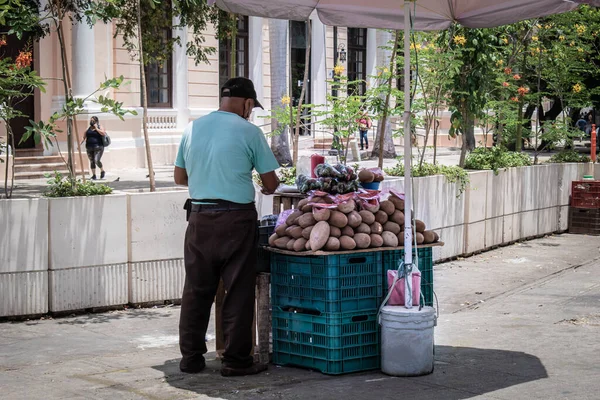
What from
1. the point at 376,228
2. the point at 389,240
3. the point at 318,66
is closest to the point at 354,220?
the point at 376,228

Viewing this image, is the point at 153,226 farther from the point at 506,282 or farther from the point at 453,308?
the point at 506,282

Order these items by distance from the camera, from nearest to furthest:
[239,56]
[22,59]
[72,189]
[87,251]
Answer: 1. [87,251]
2. [72,189]
3. [22,59]
4. [239,56]

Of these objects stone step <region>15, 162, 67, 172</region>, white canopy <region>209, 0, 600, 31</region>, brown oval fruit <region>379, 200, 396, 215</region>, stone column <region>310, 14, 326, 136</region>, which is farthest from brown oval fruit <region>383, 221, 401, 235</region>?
stone column <region>310, 14, 326, 136</region>

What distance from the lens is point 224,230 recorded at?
22.6ft

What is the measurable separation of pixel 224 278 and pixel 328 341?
87 centimetres

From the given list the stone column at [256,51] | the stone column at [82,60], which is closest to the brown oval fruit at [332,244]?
the stone column at [82,60]

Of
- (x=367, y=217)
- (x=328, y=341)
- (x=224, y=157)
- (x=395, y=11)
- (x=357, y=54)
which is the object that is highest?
(x=357, y=54)

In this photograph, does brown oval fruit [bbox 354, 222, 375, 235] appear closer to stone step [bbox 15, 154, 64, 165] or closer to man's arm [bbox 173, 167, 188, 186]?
man's arm [bbox 173, 167, 188, 186]

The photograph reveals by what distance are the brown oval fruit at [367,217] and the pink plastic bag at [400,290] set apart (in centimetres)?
40

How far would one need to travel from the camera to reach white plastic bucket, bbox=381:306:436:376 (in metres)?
6.94

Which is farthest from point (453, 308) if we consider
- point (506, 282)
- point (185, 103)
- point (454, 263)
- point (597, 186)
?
point (185, 103)

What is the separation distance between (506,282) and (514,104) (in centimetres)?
614

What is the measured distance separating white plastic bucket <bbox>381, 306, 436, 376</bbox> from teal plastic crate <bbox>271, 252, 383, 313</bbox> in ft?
0.76

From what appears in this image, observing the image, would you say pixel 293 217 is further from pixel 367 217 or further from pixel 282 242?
pixel 367 217
